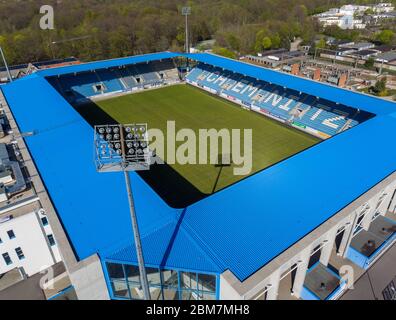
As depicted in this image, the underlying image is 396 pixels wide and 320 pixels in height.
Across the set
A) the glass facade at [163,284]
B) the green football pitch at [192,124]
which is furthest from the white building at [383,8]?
the glass facade at [163,284]

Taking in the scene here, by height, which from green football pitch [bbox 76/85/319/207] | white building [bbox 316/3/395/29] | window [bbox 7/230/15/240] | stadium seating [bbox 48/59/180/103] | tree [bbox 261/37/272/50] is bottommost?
green football pitch [bbox 76/85/319/207]

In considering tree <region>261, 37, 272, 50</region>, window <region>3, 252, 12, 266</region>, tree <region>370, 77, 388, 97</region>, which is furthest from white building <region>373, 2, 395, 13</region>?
window <region>3, 252, 12, 266</region>

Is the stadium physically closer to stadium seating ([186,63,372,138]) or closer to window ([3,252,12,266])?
Result: stadium seating ([186,63,372,138])

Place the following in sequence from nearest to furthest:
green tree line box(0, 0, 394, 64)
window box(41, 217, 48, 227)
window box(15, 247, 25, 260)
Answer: window box(15, 247, 25, 260)
window box(41, 217, 48, 227)
green tree line box(0, 0, 394, 64)

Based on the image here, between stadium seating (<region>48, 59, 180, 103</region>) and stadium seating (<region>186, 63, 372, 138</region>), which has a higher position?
stadium seating (<region>48, 59, 180, 103</region>)

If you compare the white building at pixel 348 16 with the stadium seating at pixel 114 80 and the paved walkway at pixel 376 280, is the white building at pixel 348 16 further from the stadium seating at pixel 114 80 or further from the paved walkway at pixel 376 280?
the paved walkway at pixel 376 280

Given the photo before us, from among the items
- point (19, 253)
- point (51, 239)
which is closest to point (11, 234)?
point (19, 253)
